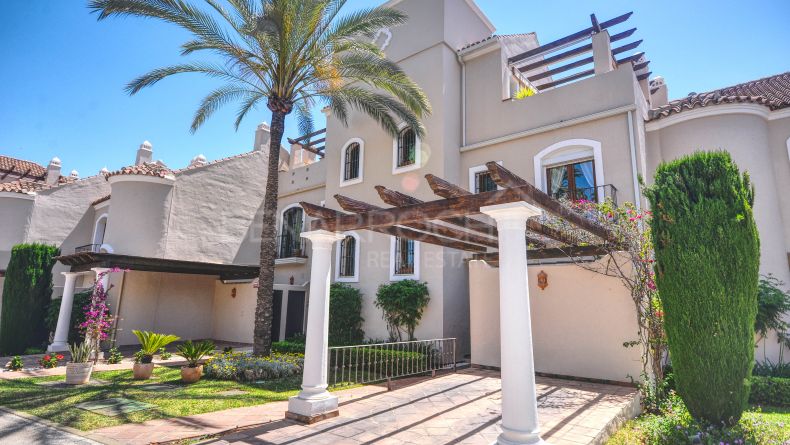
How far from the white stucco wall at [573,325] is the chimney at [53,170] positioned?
25631mm

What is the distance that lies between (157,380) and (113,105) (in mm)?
8280

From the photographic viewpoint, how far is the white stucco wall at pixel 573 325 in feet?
31.2

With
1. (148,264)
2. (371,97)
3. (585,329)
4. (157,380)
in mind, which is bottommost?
(157,380)

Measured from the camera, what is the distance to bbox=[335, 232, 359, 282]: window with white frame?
53.6ft

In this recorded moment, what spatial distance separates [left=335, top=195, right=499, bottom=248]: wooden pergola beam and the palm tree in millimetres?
5343

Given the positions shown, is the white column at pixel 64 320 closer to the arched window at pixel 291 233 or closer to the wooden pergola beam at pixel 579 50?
the arched window at pixel 291 233

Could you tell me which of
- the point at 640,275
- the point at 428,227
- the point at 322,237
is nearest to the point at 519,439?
the point at 428,227

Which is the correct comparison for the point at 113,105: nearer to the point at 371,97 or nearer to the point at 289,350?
the point at 371,97

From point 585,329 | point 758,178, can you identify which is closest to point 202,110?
point 585,329

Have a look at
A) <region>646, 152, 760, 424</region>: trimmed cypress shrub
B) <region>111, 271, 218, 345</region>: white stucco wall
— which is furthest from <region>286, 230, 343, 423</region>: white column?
<region>111, 271, 218, 345</region>: white stucco wall

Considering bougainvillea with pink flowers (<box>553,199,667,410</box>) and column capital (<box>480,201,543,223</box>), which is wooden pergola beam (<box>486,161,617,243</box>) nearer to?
column capital (<box>480,201,543,223</box>)

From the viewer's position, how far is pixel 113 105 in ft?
42.5

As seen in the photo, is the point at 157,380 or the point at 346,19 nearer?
the point at 157,380

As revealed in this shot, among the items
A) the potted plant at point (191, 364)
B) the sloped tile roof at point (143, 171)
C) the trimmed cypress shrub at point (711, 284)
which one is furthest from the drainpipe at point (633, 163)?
the sloped tile roof at point (143, 171)
